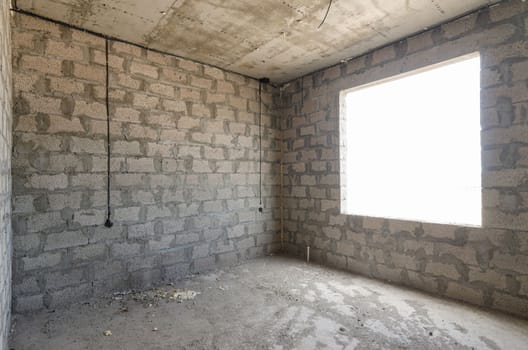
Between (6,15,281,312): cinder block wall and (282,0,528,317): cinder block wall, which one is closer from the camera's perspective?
(282,0,528,317): cinder block wall

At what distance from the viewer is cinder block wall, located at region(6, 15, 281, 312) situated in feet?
9.37

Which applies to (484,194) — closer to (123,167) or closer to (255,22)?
(255,22)

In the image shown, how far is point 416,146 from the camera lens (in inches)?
145

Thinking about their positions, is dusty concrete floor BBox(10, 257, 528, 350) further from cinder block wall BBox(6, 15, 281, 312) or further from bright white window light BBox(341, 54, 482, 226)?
bright white window light BBox(341, 54, 482, 226)

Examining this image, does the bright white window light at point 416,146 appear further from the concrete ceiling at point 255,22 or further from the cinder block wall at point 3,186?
the cinder block wall at point 3,186

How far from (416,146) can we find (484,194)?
978mm

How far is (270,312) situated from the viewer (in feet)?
9.30

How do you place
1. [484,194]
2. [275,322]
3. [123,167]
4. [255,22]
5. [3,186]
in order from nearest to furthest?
1. [3,186]
2. [275,322]
3. [484,194]
4. [255,22]
5. [123,167]

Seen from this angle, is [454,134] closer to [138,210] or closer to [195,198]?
[195,198]

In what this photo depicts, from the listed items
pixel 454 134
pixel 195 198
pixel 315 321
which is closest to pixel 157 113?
pixel 195 198

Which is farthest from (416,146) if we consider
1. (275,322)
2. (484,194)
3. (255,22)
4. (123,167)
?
(123,167)

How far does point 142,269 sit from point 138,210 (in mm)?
675

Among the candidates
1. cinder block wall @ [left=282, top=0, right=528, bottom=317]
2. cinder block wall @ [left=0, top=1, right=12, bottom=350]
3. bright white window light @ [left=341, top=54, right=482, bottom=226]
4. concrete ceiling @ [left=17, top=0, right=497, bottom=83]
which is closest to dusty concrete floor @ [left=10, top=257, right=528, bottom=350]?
cinder block wall @ [left=282, top=0, right=528, bottom=317]

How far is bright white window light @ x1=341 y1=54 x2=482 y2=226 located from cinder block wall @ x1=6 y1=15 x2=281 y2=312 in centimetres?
150
